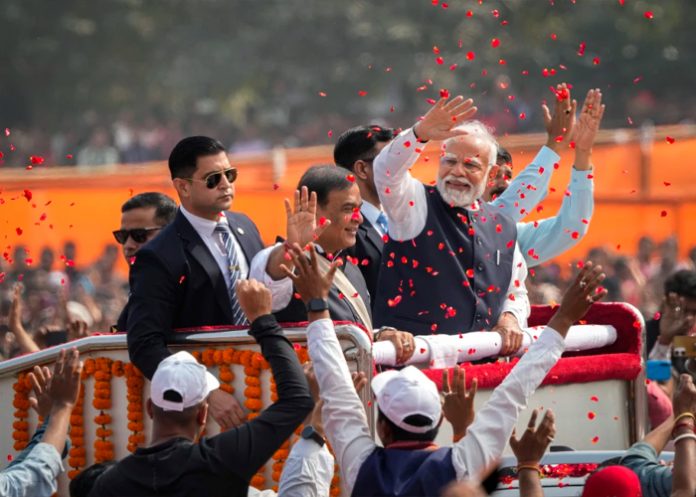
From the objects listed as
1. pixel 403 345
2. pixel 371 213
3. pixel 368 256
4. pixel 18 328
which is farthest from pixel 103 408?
pixel 18 328

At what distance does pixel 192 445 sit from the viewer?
535cm

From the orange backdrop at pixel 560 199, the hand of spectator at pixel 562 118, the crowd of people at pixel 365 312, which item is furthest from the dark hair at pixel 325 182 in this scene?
the orange backdrop at pixel 560 199

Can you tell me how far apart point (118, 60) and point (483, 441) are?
3039 centimetres

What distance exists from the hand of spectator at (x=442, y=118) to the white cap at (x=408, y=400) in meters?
1.74

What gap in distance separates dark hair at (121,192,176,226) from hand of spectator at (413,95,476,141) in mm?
1822

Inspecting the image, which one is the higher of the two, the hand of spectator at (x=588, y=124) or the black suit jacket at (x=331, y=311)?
the hand of spectator at (x=588, y=124)

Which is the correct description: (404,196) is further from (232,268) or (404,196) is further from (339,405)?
(339,405)

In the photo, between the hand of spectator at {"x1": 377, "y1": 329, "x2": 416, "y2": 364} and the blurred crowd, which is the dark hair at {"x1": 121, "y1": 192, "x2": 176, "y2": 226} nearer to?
the hand of spectator at {"x1": 377, "y1": 329, "x2": 416, "y2": 364}

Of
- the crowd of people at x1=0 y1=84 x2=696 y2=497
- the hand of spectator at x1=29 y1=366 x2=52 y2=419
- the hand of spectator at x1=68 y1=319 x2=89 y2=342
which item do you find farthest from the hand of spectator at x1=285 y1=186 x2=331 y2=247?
the hand of spectator at x1=68 y1=319 x2=89 y2=342

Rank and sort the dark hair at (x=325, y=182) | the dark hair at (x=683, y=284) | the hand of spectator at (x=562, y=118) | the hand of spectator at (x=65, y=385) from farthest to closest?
the dark hair at (x=683, y=284), the hand of spectator at (x=562, y=118), the dark hair at (x=325, y=182), the hand of spectator at (x=65, y=385)

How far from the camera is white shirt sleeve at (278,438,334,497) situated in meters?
5.69

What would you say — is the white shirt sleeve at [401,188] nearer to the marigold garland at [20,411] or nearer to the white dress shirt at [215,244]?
the white dress shirt at [215,244]

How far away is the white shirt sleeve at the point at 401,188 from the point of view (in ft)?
22.8

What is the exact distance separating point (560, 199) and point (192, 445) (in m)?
10.8
